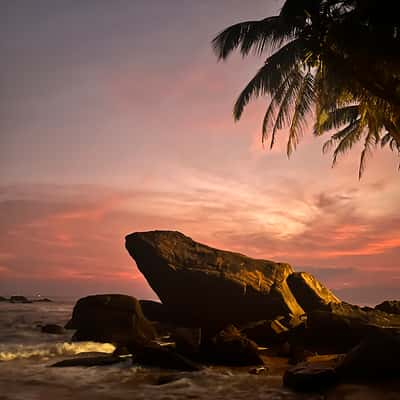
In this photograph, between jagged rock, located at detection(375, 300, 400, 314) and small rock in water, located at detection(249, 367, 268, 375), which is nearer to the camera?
small rock in water, located at detection(249, 367, 268, 375)

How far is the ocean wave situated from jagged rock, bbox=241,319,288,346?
4.74 m

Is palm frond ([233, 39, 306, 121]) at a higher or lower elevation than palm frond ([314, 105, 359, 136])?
lower

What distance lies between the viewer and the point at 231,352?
427 inches

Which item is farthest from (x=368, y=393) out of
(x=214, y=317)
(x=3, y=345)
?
(x=3, y=345)

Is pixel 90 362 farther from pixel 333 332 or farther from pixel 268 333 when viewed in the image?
pixel 333 332

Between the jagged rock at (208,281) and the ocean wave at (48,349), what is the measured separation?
3.91 metres

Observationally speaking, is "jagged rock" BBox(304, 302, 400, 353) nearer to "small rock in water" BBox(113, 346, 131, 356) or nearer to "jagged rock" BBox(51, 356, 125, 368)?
"small rock in water" BBox(113, 346, 131, 356)

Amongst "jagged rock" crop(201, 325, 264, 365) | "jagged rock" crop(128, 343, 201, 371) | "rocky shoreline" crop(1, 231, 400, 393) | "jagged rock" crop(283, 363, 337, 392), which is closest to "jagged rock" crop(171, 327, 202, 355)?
"rocky shoreline" crop(1, 231, 400, 393)

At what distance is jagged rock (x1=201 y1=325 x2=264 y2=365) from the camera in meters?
10.7

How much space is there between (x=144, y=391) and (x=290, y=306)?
394 inches

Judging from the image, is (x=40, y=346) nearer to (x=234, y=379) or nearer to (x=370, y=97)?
(x=234, y=379)

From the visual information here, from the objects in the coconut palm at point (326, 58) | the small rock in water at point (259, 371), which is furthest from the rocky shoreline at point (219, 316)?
the coconut palm at point (326, 58)

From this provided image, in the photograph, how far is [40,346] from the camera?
15.4m

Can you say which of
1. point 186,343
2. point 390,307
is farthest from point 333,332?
point 390,307
